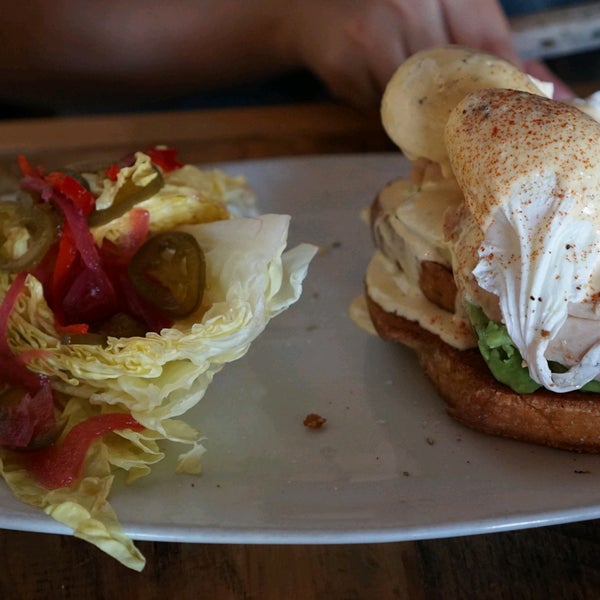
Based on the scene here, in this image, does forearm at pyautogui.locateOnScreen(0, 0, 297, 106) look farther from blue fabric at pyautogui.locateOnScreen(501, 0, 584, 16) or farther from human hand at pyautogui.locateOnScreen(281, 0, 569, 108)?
blue fabric at pyautogui.locateOnScreen(501, 0, 584, 16)

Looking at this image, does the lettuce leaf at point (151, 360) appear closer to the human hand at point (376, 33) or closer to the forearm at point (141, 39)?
the human hand at point (376, 33)

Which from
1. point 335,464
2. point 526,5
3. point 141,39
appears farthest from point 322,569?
point 526,5

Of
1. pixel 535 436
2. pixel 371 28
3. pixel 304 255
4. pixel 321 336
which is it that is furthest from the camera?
pixel 371 28

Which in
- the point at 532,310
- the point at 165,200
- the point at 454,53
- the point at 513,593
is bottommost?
the point at 513,593

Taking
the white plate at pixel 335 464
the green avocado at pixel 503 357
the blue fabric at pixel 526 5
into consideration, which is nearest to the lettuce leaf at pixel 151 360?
the white plate at pixel 335 464

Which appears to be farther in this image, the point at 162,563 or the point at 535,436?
the point at 535,436

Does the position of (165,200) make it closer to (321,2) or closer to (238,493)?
(238,493)

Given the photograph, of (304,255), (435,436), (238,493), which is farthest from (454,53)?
(238,493)

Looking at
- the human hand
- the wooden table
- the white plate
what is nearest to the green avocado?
the white plate
